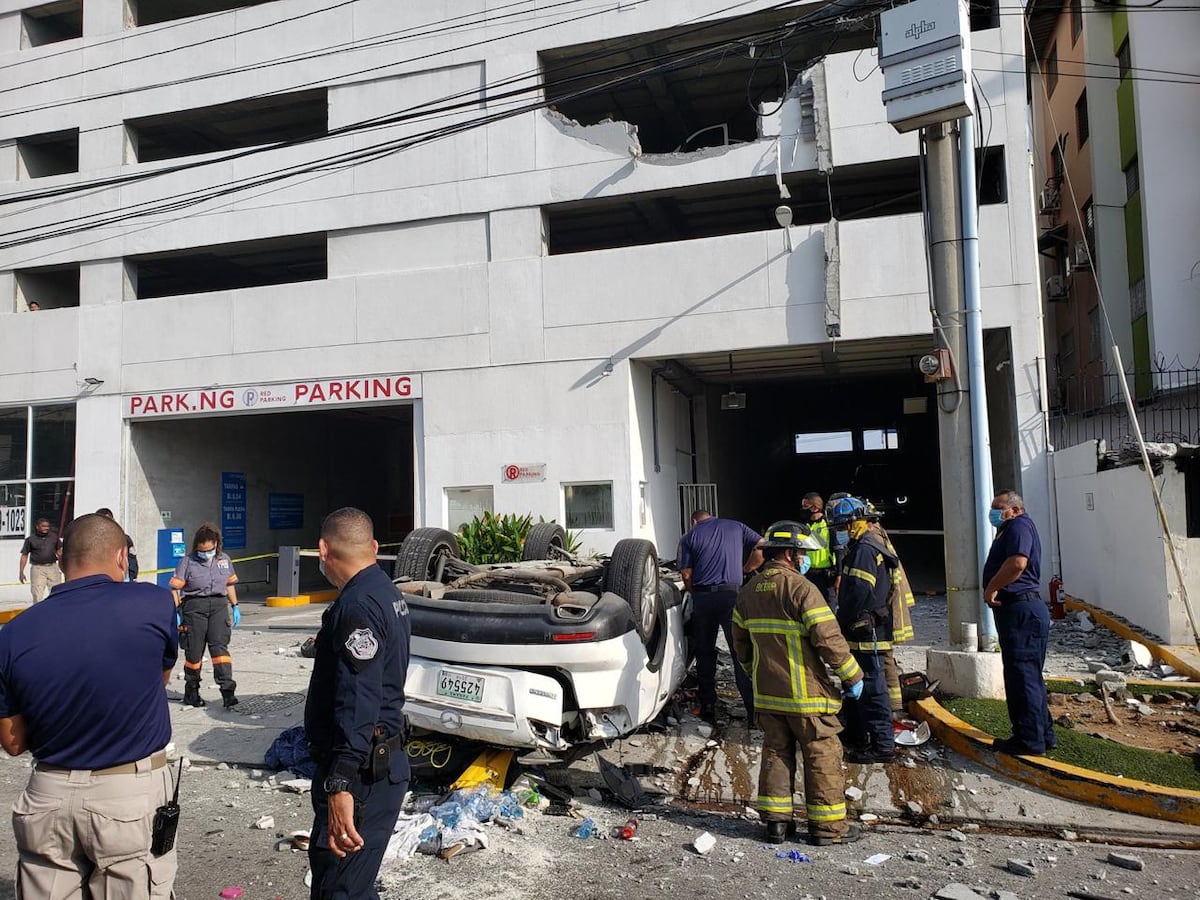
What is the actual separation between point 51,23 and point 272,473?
1053 centimetres

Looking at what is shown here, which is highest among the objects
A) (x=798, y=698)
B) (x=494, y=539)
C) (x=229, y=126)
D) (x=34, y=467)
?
(x=229, y=126)

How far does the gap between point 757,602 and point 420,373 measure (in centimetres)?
1021

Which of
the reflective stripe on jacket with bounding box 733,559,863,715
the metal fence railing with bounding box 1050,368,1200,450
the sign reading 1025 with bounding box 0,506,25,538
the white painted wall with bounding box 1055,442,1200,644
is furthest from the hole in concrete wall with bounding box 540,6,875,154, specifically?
the sign reading 1025 with bounding box 0,506,25,538

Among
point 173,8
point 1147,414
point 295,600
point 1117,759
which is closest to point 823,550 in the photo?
point 1117,759

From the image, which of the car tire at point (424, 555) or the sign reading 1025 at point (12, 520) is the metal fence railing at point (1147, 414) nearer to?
the car tire at point (424, 555)

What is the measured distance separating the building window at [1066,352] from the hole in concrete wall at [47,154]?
22.2 m

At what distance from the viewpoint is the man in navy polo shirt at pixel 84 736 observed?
279 cm

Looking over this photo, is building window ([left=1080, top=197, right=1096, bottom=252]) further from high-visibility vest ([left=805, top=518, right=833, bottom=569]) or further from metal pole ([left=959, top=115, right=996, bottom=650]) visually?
high-visibility vest ([left=805, top=518, right=833, bottom=569])

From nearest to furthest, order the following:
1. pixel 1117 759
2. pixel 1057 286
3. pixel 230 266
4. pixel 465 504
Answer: pixel 1117 759
pixel 465 504
pixel 230 266
pixel 1057 286

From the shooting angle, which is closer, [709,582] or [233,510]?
[709,582]

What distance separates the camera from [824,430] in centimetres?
2683

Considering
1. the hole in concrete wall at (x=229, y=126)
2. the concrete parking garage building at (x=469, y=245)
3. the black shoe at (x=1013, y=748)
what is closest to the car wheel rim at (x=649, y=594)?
the black shoe at (x=1013, y=748)

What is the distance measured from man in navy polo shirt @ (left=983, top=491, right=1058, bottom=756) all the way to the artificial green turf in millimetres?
180

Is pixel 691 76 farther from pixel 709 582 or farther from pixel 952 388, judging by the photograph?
pixel 709 582
